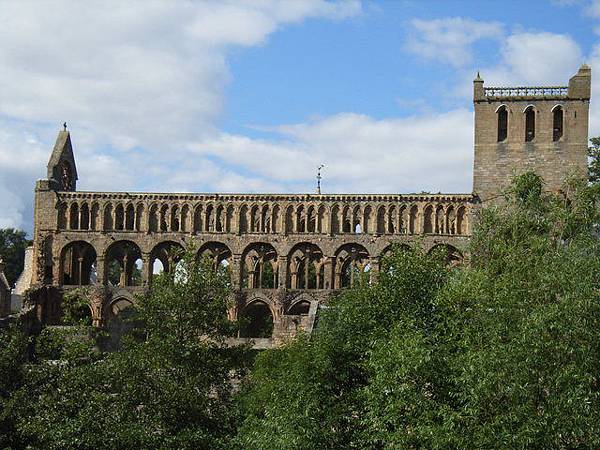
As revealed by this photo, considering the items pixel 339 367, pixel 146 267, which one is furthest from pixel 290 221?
pixel 339 367

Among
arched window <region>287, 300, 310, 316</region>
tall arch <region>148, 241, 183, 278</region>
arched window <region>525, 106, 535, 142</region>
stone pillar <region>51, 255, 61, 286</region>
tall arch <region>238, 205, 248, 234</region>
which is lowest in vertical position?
arched window <region>287, 300, 310, 316</region>

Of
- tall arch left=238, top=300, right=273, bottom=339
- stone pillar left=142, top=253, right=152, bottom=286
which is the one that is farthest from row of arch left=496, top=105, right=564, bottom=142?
stone pillar left=142, top=253, right=152, bottom=286

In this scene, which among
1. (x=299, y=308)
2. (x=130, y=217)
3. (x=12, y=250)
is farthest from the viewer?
(x=12, y=250)

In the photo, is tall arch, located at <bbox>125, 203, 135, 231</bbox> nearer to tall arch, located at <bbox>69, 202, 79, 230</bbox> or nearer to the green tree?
tall arch, located at <bbox>69, 202, 79, 230</bbox>

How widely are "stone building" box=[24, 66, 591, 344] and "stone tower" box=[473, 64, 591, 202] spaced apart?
0.07m

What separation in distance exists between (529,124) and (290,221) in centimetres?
1748

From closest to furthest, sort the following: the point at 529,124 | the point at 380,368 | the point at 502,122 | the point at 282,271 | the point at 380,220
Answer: the point at 380,368 < the point at 529,124 < the point at 380,220 < the point at 502,122 < the point at 282,271

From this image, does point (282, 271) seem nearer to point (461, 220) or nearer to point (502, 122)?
point (461, 220)

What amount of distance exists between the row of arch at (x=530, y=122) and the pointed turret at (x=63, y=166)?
31662mm

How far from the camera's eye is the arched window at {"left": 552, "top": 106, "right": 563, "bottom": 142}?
207 ft

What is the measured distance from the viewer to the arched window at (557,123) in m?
63.2

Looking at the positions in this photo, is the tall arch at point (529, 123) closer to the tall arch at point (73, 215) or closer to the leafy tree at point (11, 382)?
the tall arch at point (73, 215)

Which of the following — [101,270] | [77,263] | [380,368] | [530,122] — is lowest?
[380,368]

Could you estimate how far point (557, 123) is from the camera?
209 feet
